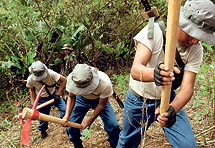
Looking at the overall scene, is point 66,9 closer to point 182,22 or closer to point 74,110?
point 74,110

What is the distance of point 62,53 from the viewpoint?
18.3ft

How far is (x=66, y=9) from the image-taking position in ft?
18.0

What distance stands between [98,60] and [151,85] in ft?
18.5

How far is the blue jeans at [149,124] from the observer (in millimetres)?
1687

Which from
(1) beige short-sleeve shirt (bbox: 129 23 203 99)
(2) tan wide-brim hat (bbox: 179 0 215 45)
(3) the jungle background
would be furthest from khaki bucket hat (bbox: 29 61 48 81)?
(2) tan wide-brim hat (bbox: 179 0 215 45)

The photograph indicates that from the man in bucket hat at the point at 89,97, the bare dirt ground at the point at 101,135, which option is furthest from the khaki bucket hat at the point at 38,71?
the bare dirt ground at the point at 101,135

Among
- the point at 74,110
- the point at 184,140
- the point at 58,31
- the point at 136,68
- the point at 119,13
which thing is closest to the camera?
the point at 136,68

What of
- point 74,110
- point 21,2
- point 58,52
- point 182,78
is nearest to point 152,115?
point 182,78

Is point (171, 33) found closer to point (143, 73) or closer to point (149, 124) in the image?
point (143, 73)

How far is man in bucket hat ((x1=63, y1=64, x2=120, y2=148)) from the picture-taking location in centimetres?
238

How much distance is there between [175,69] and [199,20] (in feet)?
1.56

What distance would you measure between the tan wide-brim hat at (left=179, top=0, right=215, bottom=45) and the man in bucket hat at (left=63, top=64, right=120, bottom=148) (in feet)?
4.59

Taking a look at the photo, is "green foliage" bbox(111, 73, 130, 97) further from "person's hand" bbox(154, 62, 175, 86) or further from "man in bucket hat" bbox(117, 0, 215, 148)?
"person's hand" bbox(154, 62, 175, 86)

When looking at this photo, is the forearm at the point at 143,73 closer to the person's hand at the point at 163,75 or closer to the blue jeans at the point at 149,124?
the person's hand at the point at 163,75
